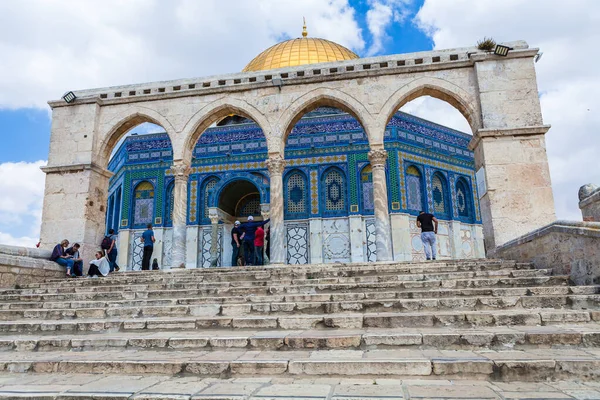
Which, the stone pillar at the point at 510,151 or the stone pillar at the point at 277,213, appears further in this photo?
the stone pillar at the point at 277,213

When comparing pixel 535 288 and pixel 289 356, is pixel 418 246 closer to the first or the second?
pixel 535 288

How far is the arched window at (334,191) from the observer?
15961mm

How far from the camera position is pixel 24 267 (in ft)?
27.1

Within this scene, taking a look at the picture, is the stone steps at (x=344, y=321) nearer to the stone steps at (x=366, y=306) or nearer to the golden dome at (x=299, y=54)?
the stone steps at (x=366, y=306)

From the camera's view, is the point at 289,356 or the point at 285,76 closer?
the point at 289,356

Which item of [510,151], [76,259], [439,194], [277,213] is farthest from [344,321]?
[439,194]

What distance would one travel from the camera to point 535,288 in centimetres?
503

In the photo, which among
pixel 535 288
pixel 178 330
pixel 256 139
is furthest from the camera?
pixel 256 139

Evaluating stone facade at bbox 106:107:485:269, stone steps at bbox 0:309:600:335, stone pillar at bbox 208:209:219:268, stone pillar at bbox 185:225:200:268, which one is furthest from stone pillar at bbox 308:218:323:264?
stone steps at bbox 0:309:600:335

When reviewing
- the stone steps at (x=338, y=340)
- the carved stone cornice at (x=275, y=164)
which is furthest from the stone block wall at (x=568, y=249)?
the carved stone cornice at (x=275, y=164)

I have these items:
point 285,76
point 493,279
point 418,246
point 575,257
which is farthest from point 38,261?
point 418,246

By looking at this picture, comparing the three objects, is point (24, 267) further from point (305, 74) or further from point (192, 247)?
point (192, 247)

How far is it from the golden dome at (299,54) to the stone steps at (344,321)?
53.5ft

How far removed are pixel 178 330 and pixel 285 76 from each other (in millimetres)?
7194
